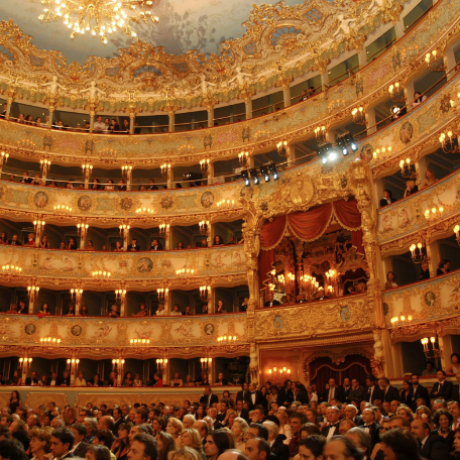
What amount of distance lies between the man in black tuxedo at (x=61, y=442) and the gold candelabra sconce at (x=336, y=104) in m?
17.4

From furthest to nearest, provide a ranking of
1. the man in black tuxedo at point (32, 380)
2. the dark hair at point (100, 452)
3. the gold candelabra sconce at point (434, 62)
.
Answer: the man in black tuxedo at point (32, 380) → the gold candelabra sconce at point (434, 62) → the dark hair at point (100, 452)

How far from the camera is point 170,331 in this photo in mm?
21188

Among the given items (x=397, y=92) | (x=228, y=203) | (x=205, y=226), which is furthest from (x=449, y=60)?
(x=205, y=226)

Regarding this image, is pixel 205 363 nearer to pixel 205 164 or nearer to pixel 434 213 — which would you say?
pixel 205 164

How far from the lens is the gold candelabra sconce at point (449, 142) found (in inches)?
595

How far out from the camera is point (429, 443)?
6.17 meters

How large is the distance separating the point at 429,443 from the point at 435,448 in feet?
0.42

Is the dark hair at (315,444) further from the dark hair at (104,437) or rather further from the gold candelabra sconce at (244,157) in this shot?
the gold candelabra sconce at (244,157)

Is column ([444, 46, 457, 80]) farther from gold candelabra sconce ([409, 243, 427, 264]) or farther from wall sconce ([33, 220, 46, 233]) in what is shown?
wall sconce ([33, 220, 46, 233])

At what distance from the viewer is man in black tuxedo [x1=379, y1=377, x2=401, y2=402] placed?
1163cm

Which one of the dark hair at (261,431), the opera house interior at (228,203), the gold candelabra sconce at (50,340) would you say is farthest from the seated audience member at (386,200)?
the gold candelabra sconce at (50,340)

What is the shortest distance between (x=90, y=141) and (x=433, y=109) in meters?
15.6

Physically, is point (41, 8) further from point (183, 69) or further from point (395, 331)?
point (395, 331)

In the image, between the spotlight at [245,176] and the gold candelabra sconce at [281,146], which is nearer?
the spotlight at [245,176]
